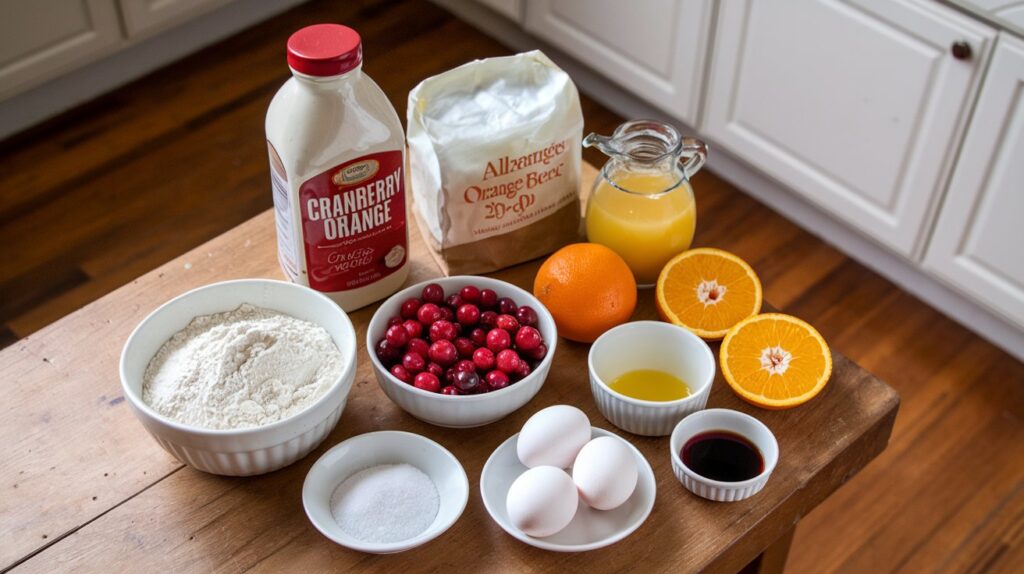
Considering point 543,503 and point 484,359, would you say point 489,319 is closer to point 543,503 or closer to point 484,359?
point 484,359

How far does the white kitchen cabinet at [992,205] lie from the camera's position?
178 cm

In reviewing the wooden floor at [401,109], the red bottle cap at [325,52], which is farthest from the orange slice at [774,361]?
the wooden floor at [401,109]

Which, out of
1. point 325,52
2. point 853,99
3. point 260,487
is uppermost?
point 325,52

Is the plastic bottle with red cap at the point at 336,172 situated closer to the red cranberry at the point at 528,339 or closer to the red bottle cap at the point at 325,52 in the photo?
the red bottle cap at the point at 325,52

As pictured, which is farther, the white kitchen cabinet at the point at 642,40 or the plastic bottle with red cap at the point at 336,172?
the white kitchen cabinet at the point at 642,40

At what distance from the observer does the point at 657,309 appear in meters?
1.27

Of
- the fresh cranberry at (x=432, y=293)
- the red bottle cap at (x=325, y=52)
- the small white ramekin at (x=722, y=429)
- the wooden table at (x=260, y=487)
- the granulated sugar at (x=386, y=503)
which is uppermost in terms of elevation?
the red bottle cap at (x=325, y=52)

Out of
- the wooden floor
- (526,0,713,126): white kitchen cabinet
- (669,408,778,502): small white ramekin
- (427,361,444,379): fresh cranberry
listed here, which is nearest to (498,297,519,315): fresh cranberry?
(427,361,444,379): fresh cranberry

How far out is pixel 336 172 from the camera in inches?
44.9

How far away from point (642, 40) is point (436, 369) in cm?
141

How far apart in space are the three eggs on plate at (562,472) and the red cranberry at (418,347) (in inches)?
5.4

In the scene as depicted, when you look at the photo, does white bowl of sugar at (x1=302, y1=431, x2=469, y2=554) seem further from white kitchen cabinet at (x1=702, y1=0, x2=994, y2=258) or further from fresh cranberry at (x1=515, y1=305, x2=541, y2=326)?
white kitchen cabinet at (x1=702, y1=0, x2=994, y2=258)

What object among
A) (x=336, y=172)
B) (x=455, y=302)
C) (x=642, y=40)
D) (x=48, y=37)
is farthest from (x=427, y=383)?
(x=48, y=37)

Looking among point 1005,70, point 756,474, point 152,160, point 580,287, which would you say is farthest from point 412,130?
point 152,160
